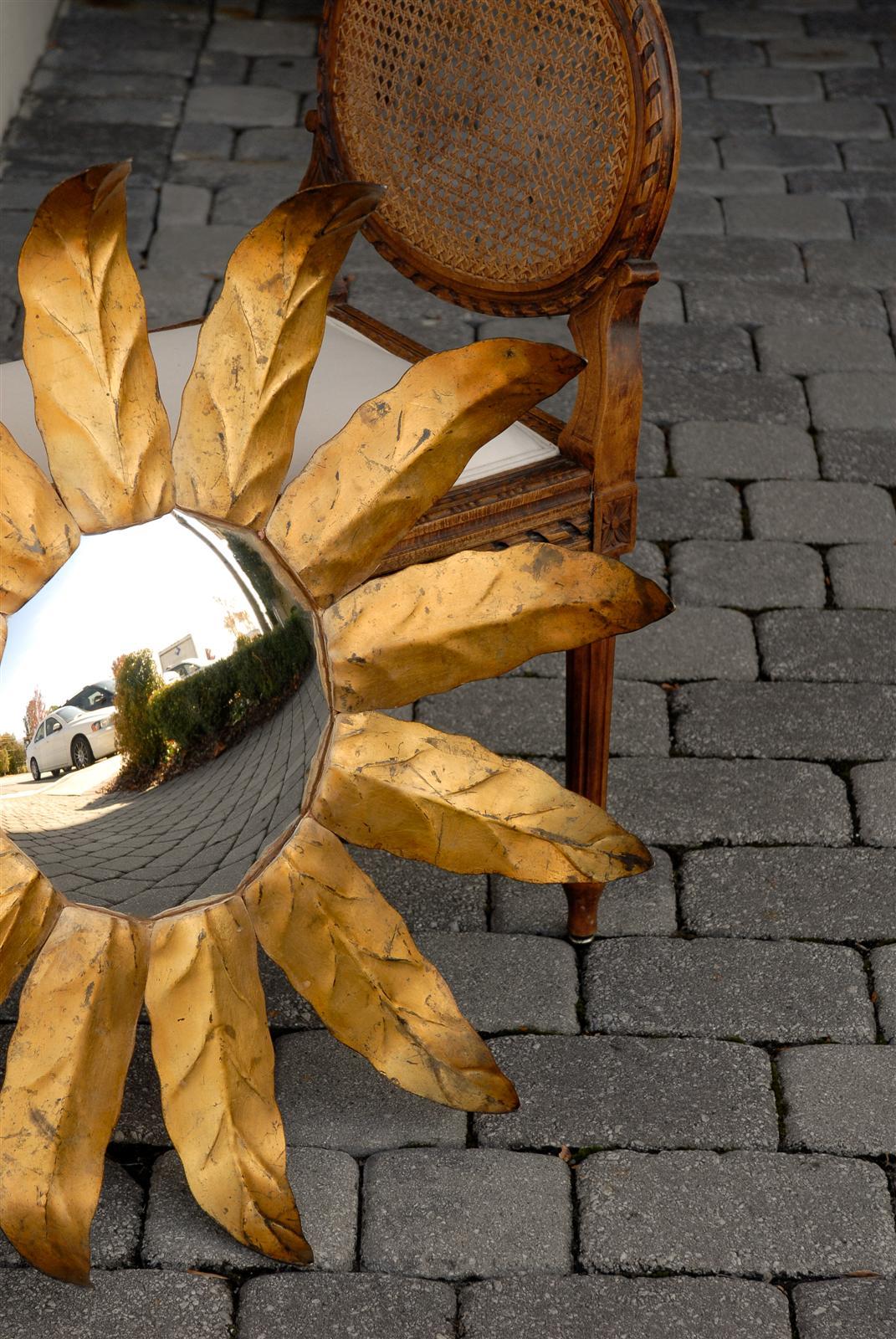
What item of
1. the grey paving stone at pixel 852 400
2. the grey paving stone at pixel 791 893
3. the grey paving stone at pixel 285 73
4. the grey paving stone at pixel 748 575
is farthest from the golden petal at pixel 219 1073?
the grey paving stone at pixel 285 73

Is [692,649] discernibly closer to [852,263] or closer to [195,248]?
[852,263]

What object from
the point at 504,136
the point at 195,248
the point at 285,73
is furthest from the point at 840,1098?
the point at 285,73

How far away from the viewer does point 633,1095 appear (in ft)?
7.20

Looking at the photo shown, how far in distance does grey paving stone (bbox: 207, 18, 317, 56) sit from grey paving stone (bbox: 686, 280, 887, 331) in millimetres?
2043

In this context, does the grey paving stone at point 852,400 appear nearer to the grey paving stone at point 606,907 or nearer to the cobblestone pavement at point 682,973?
the cobblestone pavement at point 682,973

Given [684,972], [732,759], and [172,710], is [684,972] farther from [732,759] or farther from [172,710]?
[172,710]

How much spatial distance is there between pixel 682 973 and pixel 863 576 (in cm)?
121

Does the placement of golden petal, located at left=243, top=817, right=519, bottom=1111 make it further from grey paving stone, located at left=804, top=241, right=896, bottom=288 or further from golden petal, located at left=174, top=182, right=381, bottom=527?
grey paving stone, located at left=804, top=241, right=896, bottom=288

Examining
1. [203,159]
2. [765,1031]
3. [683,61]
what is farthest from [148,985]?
[683,61]

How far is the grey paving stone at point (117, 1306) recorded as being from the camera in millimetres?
1882

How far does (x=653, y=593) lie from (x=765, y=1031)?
2.44 feet

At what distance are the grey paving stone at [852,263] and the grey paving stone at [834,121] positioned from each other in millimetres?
761

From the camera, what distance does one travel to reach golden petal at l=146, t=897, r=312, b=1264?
183 centimetres

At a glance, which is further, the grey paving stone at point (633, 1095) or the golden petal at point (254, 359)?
the grey paving stone at point (633, 1095)
